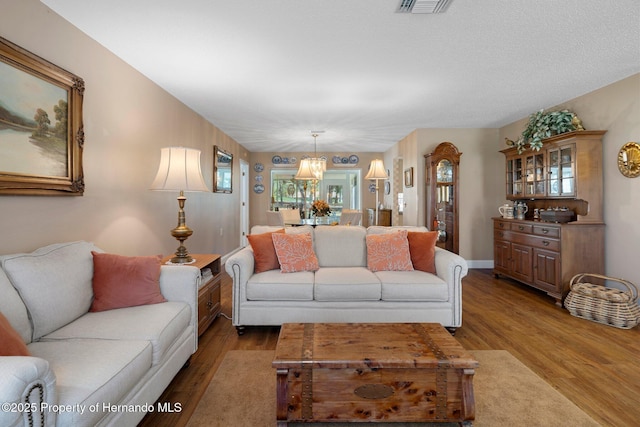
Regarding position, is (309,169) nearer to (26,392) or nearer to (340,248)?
(340,248)

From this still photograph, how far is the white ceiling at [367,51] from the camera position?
2166 mm

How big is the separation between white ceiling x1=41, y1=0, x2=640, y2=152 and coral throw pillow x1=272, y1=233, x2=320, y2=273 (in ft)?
5.38

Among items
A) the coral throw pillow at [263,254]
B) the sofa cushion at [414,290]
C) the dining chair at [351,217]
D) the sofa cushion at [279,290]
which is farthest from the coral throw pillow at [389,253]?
the dining chair at [351,217]

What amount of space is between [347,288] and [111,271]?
5.64 ft

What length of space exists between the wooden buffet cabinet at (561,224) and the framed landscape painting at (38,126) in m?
4.64

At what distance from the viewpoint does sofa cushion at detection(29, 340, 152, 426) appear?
1.15m

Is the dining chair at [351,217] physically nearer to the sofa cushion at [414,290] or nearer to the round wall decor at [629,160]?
the sofa cushion at [414,290]

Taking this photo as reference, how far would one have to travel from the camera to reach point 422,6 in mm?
2086

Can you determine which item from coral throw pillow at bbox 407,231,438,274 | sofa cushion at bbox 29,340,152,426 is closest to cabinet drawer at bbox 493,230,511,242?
coral throw pillow at bbox 407,231,438,274

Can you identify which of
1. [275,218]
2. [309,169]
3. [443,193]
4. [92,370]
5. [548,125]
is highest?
[548,125]

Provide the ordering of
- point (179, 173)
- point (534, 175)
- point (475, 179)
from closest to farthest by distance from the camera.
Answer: point (179, 173) → point (534, 175) → point (475, 179)

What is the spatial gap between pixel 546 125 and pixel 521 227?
51.5 inches

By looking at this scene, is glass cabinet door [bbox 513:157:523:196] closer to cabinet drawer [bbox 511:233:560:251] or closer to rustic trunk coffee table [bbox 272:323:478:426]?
cabinet drawer [bbox 511:233:560:251]

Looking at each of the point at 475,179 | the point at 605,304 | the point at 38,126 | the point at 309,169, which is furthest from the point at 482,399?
the point at 475,179
